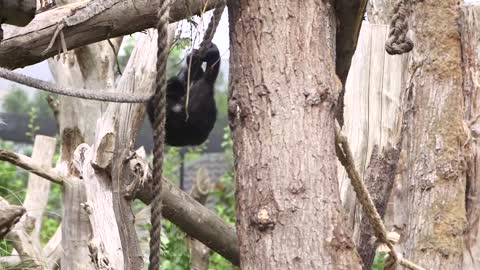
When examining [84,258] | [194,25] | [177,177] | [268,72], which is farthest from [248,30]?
[177,177]

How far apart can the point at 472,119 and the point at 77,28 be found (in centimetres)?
165

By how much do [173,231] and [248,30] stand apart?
419 centimetres

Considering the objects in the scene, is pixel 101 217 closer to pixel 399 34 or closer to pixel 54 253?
pixel 54 253

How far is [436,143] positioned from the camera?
3326 millimetres

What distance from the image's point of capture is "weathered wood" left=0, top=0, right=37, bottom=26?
6.15ft

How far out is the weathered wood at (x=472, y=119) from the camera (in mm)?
3385

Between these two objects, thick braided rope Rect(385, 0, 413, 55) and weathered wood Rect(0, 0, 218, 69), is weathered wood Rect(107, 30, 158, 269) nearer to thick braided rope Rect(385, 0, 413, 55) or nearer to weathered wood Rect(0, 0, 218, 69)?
weathered wood Rect(0, 0, 218, 69)

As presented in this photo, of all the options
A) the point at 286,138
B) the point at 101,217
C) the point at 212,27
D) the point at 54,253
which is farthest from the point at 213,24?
the point at 54,253

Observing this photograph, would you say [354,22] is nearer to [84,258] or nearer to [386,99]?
[386,99]

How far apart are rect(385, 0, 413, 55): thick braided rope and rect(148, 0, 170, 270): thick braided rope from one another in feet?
3.45

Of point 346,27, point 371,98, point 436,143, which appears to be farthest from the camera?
point 371,98

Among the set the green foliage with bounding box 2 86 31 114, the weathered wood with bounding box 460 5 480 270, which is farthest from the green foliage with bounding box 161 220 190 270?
the green foliage with bounding box 2 86 31 114

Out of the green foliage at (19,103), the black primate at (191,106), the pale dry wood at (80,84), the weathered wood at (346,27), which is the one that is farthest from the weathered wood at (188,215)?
the green foliage at (19,103)

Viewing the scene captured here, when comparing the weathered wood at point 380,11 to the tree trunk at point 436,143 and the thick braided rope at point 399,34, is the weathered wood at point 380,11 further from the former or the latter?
the thick braided rope at point 399,34
